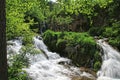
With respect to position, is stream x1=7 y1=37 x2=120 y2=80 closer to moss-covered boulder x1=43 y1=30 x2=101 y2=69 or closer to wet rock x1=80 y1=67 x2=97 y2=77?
wet rock x1=80 y1=67 x2=97 y2=77

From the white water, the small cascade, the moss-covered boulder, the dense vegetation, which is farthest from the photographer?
the moss-covered boulder

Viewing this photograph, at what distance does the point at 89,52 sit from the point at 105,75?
9.08 ft

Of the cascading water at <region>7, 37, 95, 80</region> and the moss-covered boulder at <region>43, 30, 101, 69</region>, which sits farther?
the moss-covered boulder at <region>43, 30, 101, 69</region>

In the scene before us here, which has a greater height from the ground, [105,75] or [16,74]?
[16,74]

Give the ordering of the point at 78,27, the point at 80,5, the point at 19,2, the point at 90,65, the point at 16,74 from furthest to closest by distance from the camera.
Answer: the point at 78,27, the point at 90,65, the point at 16,74, the point at 19,2, the point at 80,5

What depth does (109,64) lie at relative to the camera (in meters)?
13.7

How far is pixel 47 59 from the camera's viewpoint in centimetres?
1697

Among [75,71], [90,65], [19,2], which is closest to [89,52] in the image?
[90,65]

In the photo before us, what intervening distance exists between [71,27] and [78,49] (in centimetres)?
974

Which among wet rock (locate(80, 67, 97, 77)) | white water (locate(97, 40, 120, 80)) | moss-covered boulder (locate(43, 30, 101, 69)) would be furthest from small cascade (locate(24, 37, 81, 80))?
white water (locate(97, 40, 120, 80))

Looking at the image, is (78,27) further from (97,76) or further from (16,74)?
(16,74)

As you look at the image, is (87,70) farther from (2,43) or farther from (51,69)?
(2,43)

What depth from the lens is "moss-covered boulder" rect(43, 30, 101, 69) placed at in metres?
15.2

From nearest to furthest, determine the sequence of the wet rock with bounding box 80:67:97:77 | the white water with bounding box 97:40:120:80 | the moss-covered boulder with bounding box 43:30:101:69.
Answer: the white water with bounding box 97:40:120:80 → the wet rock with bounding box 80:67:97:77 → the moss-covered boulder with bounding box 43:30:101:69
